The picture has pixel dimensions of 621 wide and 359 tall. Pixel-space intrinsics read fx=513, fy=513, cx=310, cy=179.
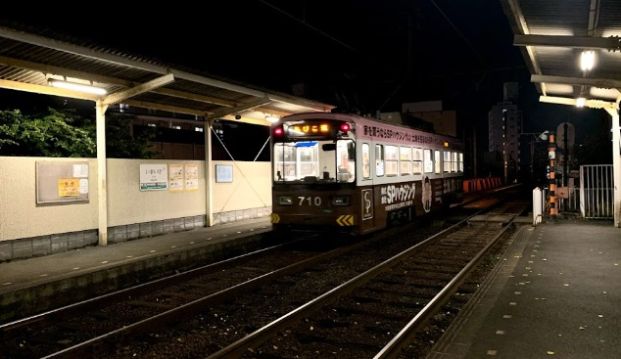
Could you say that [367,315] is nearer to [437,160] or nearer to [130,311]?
[130,311]

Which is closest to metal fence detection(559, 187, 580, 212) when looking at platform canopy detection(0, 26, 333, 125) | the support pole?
the support pole

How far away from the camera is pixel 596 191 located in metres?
16.5

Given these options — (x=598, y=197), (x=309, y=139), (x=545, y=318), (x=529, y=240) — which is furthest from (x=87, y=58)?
(x=598, y=197)

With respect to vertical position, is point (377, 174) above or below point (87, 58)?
below

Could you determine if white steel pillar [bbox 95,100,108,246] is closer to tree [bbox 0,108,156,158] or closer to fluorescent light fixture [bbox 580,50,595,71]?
tree [bbox 0,108,156,158]

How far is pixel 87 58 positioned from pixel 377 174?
7001 mm

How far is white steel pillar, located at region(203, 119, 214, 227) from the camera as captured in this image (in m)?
15.1

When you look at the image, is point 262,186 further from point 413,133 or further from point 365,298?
point 365,298

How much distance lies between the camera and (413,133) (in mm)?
15430

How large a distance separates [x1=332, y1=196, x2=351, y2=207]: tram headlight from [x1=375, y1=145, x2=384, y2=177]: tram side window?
142cm

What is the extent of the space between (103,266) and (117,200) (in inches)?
124

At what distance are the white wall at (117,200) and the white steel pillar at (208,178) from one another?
0.14 metres

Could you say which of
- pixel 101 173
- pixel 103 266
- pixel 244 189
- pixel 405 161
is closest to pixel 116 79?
pixel 101 173

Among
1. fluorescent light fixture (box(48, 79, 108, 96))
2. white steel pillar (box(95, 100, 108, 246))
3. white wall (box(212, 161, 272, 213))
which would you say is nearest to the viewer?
fluorescent light fixture (box(48, 79, 108, 96))
